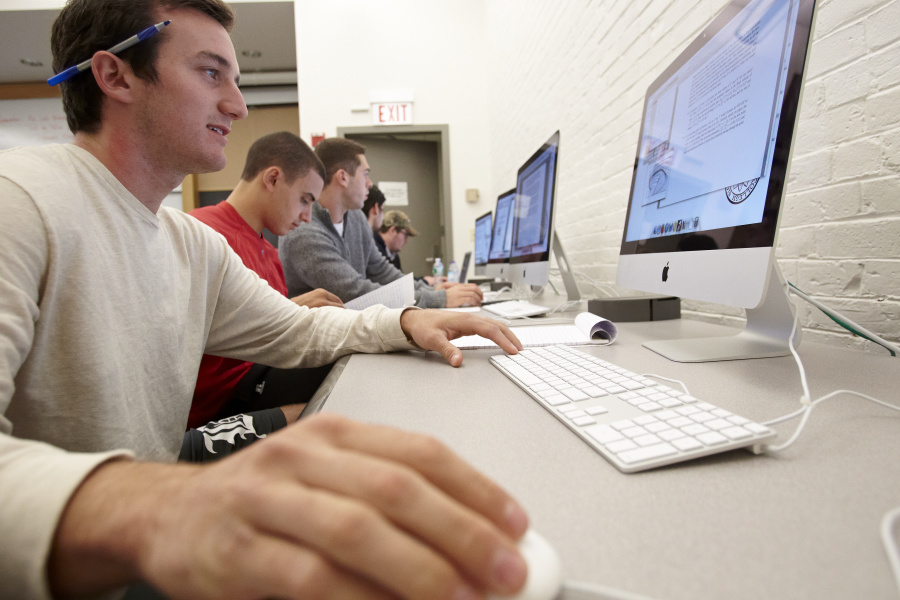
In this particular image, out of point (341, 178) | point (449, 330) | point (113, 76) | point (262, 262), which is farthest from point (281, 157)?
point (449, 330)

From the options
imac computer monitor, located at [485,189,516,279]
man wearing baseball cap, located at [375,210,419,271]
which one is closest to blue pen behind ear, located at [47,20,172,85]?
imac computer monitor, located at [485,189,516,279]

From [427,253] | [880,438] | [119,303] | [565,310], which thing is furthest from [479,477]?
[427,253]

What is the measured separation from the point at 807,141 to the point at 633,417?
79 centimetres

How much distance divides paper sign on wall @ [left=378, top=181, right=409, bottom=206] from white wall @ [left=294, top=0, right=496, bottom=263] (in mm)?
654

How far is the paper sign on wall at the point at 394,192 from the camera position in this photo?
4729 millimetres

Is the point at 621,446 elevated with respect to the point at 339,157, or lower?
lower

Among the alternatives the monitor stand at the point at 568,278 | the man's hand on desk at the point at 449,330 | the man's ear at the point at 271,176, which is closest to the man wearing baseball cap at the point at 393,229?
the man's ear at the point at 271,176

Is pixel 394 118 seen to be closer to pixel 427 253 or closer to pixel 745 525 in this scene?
pixel 427 253

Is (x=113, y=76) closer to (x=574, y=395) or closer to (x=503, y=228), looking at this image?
(x=574, y=395)

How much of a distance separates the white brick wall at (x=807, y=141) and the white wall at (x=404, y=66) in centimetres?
189

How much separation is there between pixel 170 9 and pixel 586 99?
153 centimetres

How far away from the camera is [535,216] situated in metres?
1.59

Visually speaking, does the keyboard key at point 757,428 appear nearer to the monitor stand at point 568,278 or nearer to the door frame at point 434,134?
the monitor stand at point 568,278

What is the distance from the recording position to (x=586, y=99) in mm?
1907
